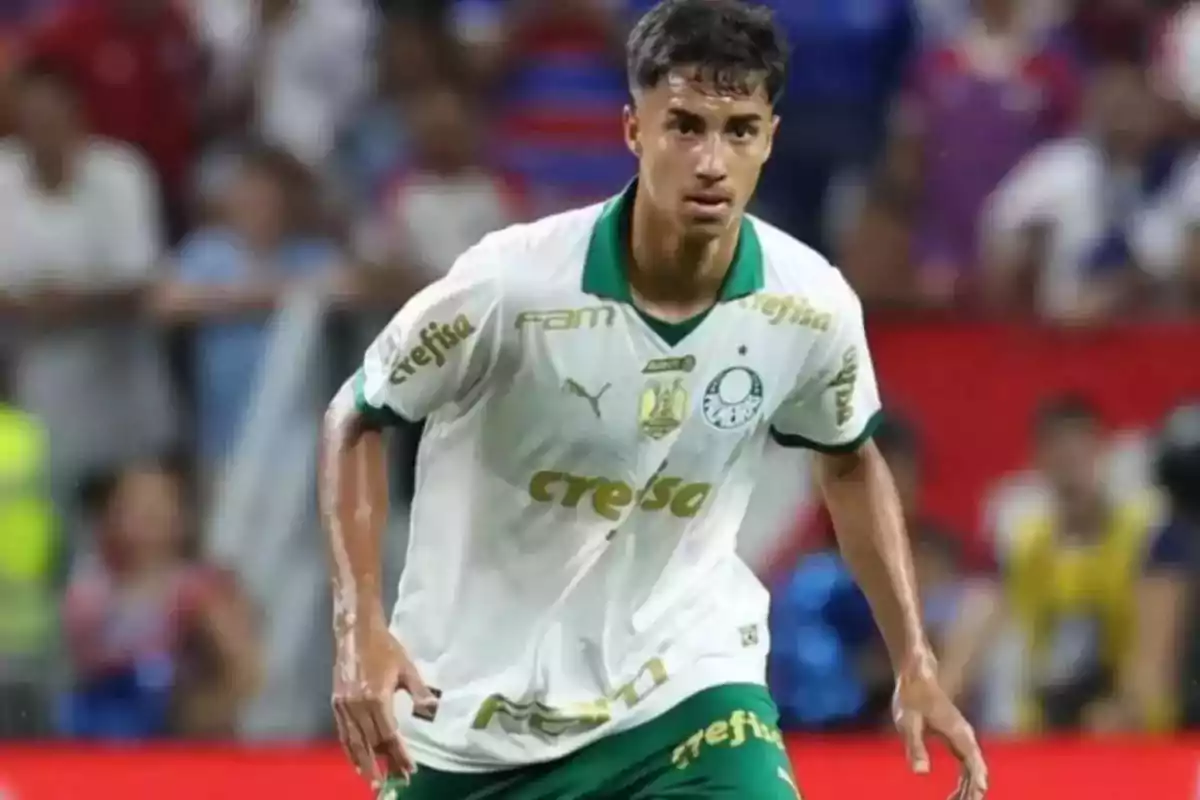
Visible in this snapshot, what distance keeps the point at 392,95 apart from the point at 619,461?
5.11 metres

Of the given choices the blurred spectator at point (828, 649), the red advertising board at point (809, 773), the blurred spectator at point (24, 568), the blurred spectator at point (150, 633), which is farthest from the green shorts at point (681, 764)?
the blurred spectator at point (24, 568)

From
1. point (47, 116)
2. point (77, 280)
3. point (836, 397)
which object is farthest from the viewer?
point (47, 116)

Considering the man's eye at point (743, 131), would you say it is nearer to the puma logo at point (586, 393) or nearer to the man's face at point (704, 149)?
the man's face at point (704, 149)

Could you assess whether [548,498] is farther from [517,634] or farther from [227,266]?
[227,266]

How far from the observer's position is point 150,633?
25.9 feet

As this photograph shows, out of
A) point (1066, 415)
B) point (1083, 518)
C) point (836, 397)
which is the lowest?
point (1083, 518)

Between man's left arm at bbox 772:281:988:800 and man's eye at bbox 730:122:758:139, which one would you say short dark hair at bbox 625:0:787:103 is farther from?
man's left arm at bbox 772:281:988:800

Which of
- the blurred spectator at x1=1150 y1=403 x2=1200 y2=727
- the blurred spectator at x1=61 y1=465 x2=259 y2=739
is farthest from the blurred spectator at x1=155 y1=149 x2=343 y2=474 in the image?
the blurred spectator at x1=1150 y1=403 x2=1200 y2=727

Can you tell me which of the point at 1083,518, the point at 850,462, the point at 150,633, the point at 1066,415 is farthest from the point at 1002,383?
the point at 850,462

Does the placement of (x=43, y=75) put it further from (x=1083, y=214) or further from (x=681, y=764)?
(x=681, y=764)

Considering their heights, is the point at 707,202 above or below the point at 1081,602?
above

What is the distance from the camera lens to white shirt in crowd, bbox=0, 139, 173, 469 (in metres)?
8.02

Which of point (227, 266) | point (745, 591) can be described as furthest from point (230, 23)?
point (745, 591)

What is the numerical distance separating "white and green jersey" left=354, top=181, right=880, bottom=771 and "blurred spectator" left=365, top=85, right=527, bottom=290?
4.18m
